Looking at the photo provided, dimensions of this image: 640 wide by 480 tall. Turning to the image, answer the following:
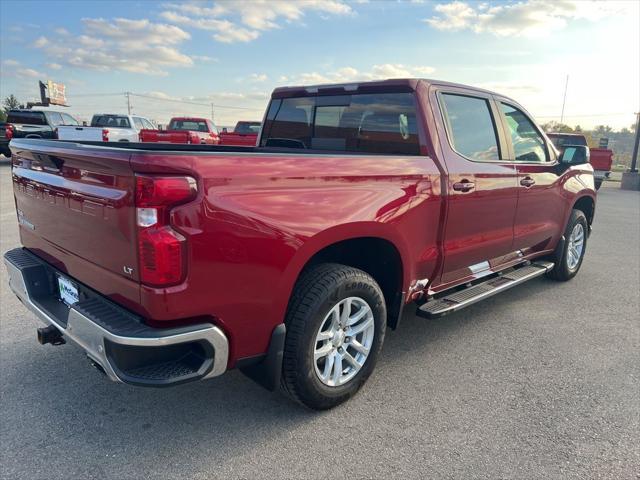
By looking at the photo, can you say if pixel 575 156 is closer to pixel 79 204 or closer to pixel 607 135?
pixel 79 204

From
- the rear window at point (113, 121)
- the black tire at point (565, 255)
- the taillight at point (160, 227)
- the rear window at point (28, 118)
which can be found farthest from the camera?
the rear window at point (113, 121)

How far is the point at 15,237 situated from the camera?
21.3 ft

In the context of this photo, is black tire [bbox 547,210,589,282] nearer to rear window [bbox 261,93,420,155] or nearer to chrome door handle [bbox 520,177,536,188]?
chrome door handle [bbox 520,177,536,188]

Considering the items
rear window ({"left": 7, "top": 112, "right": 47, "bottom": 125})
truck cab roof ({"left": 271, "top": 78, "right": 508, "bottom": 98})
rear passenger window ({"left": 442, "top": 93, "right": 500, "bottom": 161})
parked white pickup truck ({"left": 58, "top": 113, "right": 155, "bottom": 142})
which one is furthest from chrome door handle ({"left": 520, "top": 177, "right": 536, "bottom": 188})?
rear window ({"left": 7, "top": 112, "right": 47, "bottom": 125})

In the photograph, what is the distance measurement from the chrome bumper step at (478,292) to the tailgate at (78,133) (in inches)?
555

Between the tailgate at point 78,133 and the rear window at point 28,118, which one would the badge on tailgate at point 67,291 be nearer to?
the tailgate at point 78,133

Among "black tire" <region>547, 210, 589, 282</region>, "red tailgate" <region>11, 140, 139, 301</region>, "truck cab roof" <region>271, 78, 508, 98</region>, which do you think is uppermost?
"truck cab roof" <region>271, 78, 508, 98</region>

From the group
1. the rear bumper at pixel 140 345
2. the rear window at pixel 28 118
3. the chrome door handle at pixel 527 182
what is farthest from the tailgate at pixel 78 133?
the rear bumper at pixel 140 345

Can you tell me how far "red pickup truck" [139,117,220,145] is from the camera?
15047mm

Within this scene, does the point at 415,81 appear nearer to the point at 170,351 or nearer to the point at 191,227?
the point at 191,227

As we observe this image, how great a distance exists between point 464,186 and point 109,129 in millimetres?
16689

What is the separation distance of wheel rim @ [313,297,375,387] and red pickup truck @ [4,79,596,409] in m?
0.01

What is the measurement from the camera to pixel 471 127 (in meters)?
3.85

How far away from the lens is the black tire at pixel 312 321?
262 centimetres
